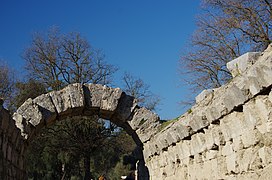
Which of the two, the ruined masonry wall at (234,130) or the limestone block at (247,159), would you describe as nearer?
the ruined masonry wall at (234,130)

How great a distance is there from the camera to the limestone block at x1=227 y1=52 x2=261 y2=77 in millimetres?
4328

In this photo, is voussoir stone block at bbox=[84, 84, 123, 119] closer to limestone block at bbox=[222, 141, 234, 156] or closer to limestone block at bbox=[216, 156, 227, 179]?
limestone block at bbox=[216, 156, 227, 179]

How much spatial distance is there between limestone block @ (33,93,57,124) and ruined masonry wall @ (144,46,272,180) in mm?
3668

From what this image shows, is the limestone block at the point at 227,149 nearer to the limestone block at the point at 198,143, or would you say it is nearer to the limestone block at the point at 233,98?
the limestone block at the point at 233,98

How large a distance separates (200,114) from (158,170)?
4.13 m

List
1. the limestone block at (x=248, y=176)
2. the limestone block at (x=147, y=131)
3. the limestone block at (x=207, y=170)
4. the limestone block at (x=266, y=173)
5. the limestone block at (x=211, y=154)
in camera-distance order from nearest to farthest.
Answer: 1. the limestone block at (x=266, y=173)
2. the limestone block at (x=248, y=176)
3. the limestone block at (x=211, y=154)
4. the limestone block at (x=207, y=170)
5. the limestone block at (x=147, y=131)

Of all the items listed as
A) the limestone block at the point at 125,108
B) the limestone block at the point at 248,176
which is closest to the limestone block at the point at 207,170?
the limestone block at the point at 248,176

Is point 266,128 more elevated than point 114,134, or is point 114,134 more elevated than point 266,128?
point 114,134

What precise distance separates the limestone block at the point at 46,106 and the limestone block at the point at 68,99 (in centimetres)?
10

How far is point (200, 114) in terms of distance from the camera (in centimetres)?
582

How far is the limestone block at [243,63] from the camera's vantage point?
4.33 metres

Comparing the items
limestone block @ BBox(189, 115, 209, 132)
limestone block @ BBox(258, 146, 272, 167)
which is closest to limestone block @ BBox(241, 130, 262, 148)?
limestone block @ BBox(258, 146, 272, 167)

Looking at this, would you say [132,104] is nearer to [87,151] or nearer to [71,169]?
[87,151]

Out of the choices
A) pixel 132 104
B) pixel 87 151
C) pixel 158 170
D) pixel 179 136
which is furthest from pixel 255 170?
pixel 87 151
